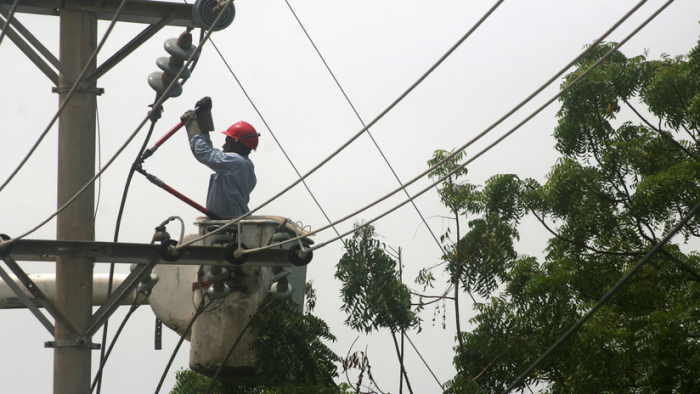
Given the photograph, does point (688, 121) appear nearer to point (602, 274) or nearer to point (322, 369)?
point (602, 274)

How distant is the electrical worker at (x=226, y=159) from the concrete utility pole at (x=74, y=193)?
0.93 metres

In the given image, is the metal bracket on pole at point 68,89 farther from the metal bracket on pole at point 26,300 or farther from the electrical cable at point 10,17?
the metal bracket on pole at point 26,300

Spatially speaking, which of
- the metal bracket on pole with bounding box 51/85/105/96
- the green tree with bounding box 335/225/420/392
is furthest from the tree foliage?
the metal bracket on pole with bounding box 51/85/105/96

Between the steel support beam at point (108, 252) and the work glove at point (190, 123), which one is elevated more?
the work glove at point (190, 123)

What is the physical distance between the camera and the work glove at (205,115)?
8539mm

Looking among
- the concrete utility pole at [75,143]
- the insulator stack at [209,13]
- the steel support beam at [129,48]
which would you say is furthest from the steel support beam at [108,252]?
the insulator stack at [209,13]

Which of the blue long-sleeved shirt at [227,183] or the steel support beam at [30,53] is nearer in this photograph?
the steel support beam at [30,53]

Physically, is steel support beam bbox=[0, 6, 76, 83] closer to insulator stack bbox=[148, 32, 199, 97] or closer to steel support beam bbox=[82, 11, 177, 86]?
steel support beam bbox=[82, 11, 177, 86]

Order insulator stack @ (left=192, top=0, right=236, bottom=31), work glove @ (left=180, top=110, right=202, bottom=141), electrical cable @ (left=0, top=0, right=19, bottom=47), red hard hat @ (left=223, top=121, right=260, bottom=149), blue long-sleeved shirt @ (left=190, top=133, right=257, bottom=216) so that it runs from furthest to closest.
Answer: red hard hat @ (left=223, top=121, right=260, bottom=149) → blue long-sleeved shirt @ (left=190, top=133, right=257, bottom=216) → work glove @ (left=180, top=110, right=202, bottom=141) → insulator stack @ (left=192, top=0, right=236, bottom=31) → electrical cable @ (left=0, top=0, right=19, bottom=47)

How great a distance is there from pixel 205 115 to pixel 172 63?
22.7 inches

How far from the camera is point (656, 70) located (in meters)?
13.7

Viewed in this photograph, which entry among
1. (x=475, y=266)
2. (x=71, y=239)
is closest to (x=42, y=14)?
(x=71, y=239)

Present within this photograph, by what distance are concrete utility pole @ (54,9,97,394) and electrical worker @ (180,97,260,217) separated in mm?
929

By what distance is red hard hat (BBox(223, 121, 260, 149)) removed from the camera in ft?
29.8
